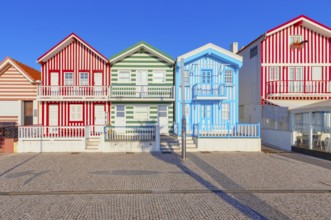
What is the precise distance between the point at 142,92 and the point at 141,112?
1782mm

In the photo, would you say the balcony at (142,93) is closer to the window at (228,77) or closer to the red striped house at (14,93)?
the window at (228,77)

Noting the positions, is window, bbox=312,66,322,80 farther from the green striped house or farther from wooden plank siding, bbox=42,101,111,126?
wooden plank siding, bbox=42,101,111,126

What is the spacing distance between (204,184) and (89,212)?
146 inches

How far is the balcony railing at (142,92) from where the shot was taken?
19.2m

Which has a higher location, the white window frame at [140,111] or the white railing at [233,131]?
the white window frame at [140,111]

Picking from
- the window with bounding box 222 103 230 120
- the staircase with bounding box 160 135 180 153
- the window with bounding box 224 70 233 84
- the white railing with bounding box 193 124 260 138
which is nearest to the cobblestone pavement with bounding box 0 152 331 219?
the staircase with bounding box 160 135 180 153

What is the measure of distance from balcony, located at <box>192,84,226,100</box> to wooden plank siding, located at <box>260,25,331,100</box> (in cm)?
399

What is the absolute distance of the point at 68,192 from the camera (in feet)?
23.3

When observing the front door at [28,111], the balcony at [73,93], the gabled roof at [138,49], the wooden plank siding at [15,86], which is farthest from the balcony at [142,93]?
the front door at [28,111]

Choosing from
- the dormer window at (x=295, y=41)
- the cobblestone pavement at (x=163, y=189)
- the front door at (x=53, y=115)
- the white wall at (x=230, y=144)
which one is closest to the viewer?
the cobblestone pavement at (x=163, y=189)

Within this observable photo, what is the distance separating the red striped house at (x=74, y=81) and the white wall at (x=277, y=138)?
12.0m

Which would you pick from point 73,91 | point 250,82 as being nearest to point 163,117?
point 73,91

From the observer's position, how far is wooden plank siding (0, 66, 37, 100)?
778 inches

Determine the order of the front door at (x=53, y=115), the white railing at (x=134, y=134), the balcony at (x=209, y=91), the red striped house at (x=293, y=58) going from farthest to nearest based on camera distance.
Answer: the red striped house at (x=293, y=58)
the front door at (x=53, y=115)
the balcony at (x=209, y=91)
the white railing at (x=134, y=134)
